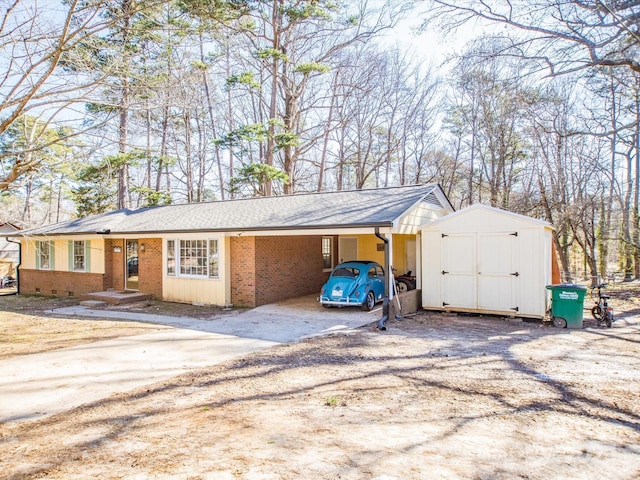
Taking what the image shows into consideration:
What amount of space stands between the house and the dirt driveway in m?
4.55

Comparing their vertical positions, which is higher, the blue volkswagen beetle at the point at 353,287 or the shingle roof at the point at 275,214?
the shingle roof at the point at 275,214

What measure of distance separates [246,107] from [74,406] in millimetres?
27065

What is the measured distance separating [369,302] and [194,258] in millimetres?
5884

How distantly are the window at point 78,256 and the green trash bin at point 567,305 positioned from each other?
16.3 metres

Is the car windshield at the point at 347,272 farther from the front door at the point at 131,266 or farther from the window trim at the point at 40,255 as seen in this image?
the window trim at the point at 40,255

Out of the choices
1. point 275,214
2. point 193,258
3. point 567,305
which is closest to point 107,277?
point 193,258

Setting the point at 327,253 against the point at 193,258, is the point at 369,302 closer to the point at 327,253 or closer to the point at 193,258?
the point at 327,253

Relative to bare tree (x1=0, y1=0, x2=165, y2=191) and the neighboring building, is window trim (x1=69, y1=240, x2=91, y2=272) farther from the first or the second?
the neighboring building

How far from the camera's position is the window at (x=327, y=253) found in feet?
52.5

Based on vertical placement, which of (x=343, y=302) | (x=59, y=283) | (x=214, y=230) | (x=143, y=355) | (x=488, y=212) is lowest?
(x=143, y=355)

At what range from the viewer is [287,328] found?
31.5 feet

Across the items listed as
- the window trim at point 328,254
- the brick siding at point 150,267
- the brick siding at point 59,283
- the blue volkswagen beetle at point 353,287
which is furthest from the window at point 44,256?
the blue volkswagen beetle at point 353,287

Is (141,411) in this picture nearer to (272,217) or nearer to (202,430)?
(202,430)

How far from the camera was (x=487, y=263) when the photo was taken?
34.3 feet
